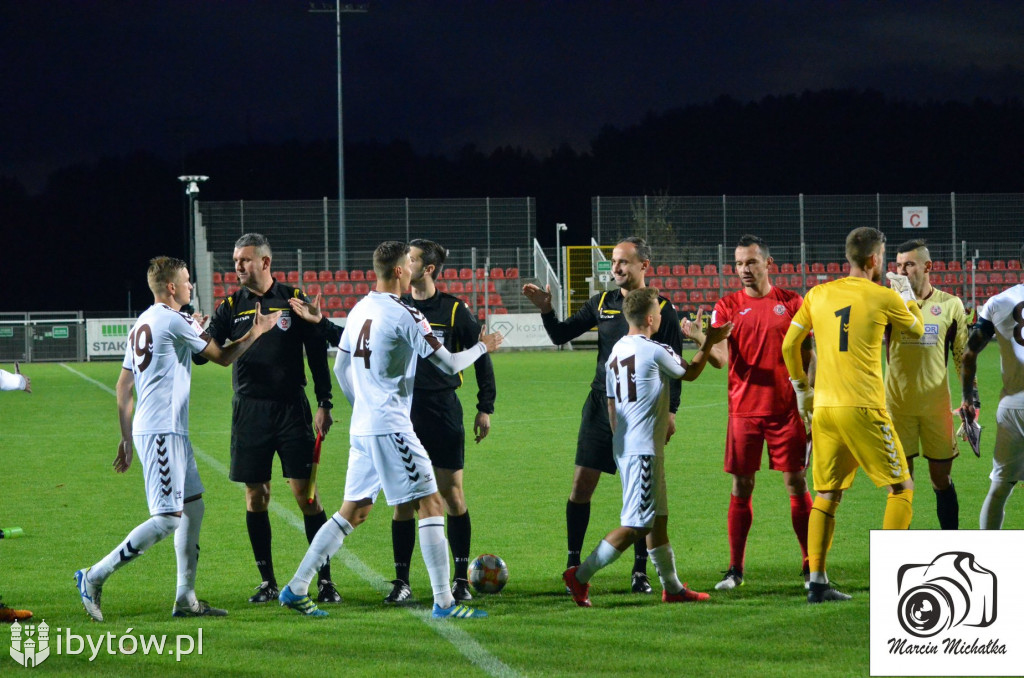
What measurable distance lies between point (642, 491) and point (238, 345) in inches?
95.3

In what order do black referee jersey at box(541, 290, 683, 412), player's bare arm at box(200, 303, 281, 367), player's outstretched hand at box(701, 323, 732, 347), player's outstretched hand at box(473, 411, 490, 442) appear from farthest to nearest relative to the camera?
player's outstretched hand at box(473, 411, 490, 442) < black referee jersey at box(541, 290, 683, 412) < player's bare arm at box(200, 303, 281, 367) < player's outstretched hand at box(701, 323, 732, 347)

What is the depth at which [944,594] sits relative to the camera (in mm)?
5270

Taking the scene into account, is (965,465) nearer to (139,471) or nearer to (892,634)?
(892,634)

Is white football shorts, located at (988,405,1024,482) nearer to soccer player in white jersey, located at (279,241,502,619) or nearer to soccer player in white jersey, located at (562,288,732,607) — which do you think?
soccer player in white jersey, located at (562,288,732,607)

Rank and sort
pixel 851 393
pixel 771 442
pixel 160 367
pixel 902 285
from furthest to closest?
pixel 902 285, pixel 771 442, pixel 160 367, pixel 851 393

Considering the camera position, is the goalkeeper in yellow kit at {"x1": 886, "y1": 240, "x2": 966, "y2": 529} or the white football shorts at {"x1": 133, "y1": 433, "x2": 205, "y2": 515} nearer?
the white football shorts at {"x1": 133, "y1": 433, "x2": 205, "y2": 515}

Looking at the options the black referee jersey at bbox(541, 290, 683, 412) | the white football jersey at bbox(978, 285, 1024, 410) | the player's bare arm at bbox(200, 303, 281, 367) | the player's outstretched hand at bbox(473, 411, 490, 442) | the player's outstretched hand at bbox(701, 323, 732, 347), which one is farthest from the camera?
the player's outstretched hand at bbox(473, 411, 490, 442)

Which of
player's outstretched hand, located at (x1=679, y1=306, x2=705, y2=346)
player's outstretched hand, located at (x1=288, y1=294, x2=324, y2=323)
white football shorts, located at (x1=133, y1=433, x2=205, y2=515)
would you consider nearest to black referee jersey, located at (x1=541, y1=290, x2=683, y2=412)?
player's outstretched hand, located at (x1=679, y1=306, x2=705, y2=346)

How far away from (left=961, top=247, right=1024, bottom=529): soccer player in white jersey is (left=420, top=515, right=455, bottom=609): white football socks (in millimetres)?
3318

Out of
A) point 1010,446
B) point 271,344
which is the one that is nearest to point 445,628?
point 271,344

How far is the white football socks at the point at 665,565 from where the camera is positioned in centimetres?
618

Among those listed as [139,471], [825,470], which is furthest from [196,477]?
[139,471]

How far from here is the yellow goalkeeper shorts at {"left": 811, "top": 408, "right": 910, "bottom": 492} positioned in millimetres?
5965

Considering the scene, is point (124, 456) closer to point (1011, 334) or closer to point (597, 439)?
point (597, 439)
